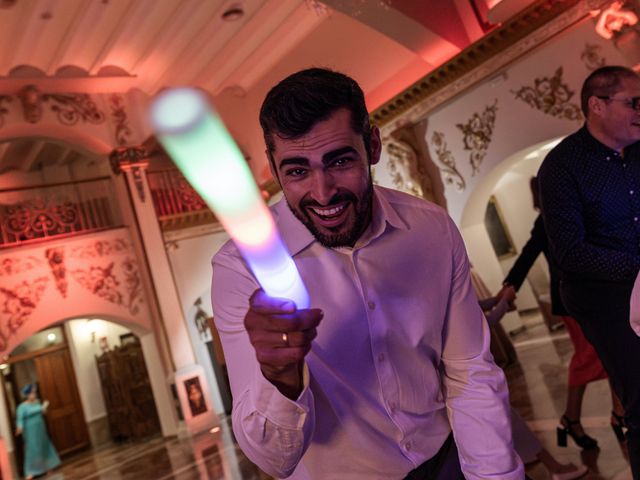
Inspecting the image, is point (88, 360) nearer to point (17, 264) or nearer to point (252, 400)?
point (17, 264)

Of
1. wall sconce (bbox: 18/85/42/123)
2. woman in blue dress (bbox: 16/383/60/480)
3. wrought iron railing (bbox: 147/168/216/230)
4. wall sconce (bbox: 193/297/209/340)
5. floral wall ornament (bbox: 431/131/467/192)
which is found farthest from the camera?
wall sconce (bbox: 193/297/209/340)

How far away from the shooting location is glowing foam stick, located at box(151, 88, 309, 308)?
2.15 feet

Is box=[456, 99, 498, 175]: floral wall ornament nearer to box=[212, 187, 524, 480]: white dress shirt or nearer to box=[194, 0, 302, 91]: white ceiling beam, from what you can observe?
box=[194, 0, 302, 91]: white ceiling beam

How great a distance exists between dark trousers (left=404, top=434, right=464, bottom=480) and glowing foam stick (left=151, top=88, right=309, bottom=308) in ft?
2.40

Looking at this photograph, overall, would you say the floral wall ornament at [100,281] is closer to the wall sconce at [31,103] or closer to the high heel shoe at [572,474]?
the wall sconce at [31,103]

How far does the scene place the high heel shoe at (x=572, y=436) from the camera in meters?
3.34

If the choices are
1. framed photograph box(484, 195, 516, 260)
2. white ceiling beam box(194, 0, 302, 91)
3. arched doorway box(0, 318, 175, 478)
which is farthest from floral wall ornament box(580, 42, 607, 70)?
arched doorway box(0, 318, 175, 478)

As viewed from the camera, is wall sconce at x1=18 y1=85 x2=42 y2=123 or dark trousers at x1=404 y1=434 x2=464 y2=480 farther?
wall sconce at x1=18 y1=85 x2=42 y2=123

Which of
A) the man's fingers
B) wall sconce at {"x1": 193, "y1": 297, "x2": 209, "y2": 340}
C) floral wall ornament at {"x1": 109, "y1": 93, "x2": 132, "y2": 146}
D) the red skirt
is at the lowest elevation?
the red skirt

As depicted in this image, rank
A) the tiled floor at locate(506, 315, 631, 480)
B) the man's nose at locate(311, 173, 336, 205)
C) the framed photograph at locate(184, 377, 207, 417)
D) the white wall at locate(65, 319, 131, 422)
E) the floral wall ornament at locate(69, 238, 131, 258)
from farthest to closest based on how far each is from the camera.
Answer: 1. the white wall at locate(65, 319, 131, 422)
2. the framed photograph at locate(184, 377, 207, 417)
3. the floral wall ornament at locate(69, 238, 131, 258)
4. the tiled floor at locate(506, 315, 631, 480)
5. the man's nose at locate(311, 173, 336, 205)

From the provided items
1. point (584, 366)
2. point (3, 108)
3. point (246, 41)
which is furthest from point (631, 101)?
point (3, 108)

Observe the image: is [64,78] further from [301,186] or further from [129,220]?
[301,186]

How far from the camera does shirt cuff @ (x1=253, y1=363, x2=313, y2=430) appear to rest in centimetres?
106

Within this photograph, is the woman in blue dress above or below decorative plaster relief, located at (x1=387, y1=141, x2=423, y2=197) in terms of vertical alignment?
below
